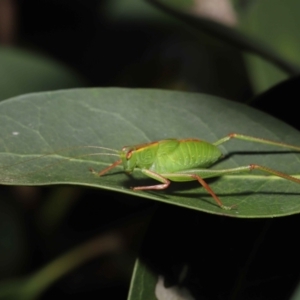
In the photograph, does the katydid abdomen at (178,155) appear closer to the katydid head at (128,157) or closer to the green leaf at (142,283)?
the katydid head at (128,157)

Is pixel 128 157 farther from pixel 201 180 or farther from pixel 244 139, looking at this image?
pixel 244 139

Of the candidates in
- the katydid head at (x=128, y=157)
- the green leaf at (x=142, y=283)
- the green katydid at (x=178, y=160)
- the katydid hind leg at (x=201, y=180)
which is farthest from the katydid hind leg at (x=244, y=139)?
the green leaf at (x=142, y=283)

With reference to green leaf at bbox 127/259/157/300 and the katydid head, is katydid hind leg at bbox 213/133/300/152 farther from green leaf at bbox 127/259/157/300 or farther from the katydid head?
green leaf at bbox 127/259/157/300

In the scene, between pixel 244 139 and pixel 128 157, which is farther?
pixel 244 139

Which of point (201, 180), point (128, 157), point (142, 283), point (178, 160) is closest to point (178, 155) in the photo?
point (178, 160)

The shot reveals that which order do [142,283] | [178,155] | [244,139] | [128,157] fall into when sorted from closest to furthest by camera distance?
[142,283], [128,157], [244,139], [178,155]

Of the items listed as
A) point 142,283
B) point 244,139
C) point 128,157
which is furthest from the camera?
point 244,139

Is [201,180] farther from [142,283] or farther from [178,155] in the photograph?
[142,283]

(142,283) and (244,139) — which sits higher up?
(244,139)

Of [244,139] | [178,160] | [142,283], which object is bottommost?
[142,283]
